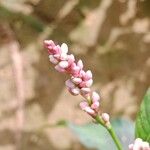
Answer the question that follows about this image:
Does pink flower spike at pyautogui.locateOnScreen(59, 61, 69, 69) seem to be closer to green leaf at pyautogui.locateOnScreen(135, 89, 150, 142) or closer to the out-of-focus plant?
the out-of-focus plant

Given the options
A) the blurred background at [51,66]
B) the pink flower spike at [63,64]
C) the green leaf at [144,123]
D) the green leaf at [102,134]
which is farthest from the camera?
the blurred background at [51,66]

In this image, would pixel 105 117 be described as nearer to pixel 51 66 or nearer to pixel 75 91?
pixel 75 91

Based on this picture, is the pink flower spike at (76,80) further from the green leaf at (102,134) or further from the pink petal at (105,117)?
the green leaf at (102,134)

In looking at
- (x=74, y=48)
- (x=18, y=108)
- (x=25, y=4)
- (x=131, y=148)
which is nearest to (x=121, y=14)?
(x=74, y=48)

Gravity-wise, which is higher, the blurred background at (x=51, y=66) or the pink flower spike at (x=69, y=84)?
the blurred background at (x=51, y=66)

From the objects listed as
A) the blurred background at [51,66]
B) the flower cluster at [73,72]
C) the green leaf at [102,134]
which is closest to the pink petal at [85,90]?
the flower cluster at [73,72]

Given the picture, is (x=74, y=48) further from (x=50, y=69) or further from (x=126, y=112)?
(x=126, y=112)

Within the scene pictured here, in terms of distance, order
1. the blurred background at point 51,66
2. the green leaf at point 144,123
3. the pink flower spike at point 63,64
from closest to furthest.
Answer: the pink flower spike at point 63,64 → the green leaf at point 144,123 → the blurred background at point 51,66

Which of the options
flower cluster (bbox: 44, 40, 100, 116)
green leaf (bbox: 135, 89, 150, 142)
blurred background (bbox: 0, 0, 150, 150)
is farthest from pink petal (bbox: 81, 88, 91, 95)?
blurred background (bbox: 0, 0, 150, 150)
